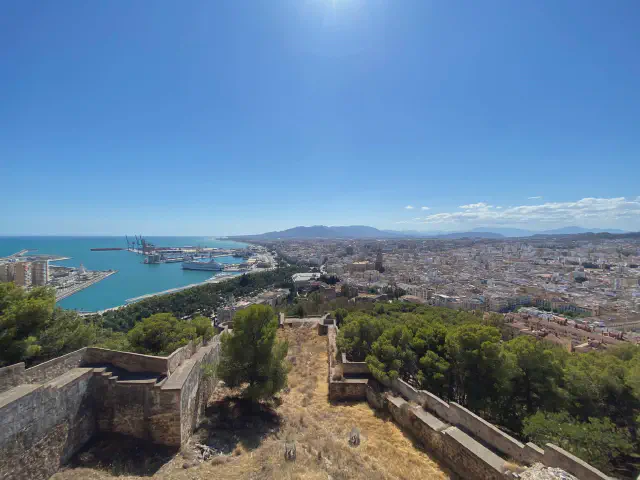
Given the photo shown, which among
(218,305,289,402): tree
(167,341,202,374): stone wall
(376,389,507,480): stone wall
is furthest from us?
(218,305,289,402): tree

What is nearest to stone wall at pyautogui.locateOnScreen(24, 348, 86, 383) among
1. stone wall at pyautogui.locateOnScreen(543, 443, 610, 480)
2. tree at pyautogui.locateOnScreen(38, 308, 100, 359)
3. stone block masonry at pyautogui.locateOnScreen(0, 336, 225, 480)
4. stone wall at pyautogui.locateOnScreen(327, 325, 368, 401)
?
stone block masonry at pyautogui.locateOnScreen(0, 336, 225, 480)

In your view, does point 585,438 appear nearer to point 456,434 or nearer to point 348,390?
point 456,434

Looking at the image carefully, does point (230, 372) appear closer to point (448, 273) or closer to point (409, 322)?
point (409, 322)

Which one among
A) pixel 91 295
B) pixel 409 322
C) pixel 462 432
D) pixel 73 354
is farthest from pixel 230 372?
pixel 91 295

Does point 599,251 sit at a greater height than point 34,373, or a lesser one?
lesser

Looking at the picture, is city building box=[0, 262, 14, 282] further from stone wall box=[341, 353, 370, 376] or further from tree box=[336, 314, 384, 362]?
stone wall box=[341, 353, 370, 376]

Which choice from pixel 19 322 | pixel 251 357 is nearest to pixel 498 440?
pixel 251 357

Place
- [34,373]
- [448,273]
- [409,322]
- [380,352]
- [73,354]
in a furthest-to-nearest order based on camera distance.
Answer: [448,273], [409,322], [380,352], [73,354], [34,373]
